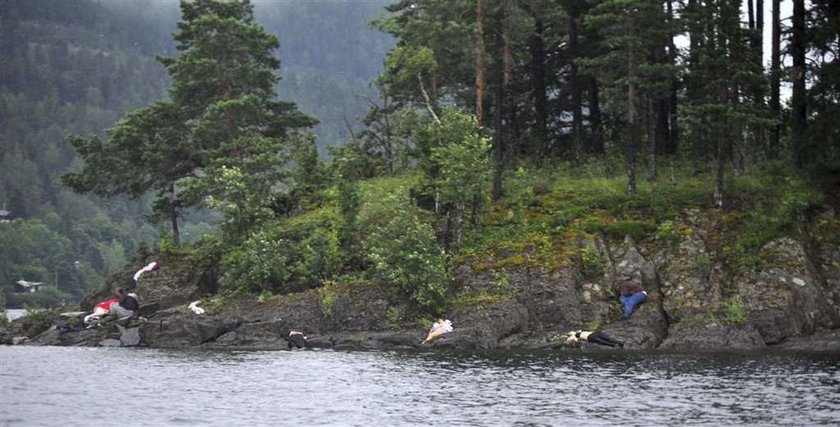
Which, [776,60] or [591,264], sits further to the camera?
[776,60]

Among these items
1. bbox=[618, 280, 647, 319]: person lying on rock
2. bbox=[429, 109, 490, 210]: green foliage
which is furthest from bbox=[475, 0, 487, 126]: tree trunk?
bbox=[618, 280, 647, 319]: person lying on rock

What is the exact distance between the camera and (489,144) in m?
61.0


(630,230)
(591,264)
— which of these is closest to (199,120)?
(591,264)

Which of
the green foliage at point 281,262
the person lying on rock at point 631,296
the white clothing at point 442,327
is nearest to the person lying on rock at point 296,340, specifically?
the green foliage at point 281,262

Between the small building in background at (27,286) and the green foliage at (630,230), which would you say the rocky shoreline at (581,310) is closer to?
the green foliage at (630,230)

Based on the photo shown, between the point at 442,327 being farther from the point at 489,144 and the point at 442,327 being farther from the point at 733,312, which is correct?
the point at 733,312

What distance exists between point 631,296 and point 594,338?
421 centimetres

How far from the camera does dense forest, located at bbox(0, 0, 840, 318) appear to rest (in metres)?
56.5

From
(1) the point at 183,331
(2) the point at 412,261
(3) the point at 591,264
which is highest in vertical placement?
(2) the point at 412,261

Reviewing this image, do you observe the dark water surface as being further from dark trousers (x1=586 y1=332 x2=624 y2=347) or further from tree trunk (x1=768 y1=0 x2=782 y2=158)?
tree trunk (x1=768 y1=0 x2=782 y2=158)

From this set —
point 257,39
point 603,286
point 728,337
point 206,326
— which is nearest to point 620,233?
point 603,286

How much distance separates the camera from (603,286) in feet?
180

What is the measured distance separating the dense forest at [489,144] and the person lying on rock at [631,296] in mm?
2374

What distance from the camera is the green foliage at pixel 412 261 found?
54.7 metres
